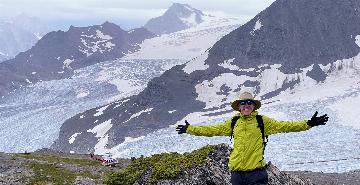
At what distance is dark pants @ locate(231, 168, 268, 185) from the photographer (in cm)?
1070

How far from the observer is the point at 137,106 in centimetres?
19600

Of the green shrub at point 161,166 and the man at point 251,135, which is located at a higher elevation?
the man at point 251,135

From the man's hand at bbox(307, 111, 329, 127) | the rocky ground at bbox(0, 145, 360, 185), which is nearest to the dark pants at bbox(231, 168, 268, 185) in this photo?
the man's hand at bbox(307, 111, 329, 127)

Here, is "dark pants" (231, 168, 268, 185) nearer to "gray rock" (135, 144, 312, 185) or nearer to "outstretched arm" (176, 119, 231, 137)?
"outstretched arm" (176, 119, 231, 137)

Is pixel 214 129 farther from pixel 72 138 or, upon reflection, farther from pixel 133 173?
pixel 72 138

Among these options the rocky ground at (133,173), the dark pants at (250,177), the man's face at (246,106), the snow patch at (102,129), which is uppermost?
the man's face at (246,106)

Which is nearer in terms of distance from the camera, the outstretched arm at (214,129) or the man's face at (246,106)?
the man's face at (246,106)

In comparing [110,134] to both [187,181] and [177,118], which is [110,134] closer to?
[177,118]

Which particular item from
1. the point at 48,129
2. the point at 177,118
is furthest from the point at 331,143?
the point at 48,129

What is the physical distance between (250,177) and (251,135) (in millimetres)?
958

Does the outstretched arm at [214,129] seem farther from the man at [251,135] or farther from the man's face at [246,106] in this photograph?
the man's face at [246,106]

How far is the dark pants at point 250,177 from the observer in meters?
10.7

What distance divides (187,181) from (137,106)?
182m

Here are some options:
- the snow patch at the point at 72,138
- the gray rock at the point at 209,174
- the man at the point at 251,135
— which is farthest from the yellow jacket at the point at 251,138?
the snow patch at the point at 72,138
